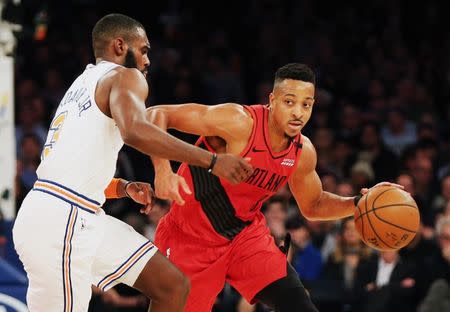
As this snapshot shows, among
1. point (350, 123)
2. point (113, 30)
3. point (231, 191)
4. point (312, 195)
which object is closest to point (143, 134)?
point (113, 30)

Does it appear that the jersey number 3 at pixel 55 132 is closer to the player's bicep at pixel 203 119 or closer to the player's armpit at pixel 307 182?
the player's bicep at pixel 203 119

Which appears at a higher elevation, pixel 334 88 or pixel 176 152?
pixel 176 152

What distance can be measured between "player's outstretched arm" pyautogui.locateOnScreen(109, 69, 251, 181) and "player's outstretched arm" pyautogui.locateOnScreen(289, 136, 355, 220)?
1.58 meters

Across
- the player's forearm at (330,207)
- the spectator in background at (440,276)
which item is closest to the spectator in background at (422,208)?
the spectator in background at (440,276)

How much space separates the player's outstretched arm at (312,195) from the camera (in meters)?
6.05

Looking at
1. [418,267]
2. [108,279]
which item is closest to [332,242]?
[418,267]

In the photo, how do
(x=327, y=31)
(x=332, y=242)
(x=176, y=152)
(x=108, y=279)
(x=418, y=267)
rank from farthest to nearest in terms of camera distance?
(x=327, y=31)
(x=332, y=242)
(x=418, y=267)
(x=108, y=279)
(x=176, y=152)

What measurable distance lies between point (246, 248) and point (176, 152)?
5.47ft

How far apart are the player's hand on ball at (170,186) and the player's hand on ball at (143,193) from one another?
0.54 meters

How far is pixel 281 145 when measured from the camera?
5887mm

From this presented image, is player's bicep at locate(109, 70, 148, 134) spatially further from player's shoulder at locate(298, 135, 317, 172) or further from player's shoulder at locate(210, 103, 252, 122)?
player's shoulder at locate(298, 135, 317, 172)

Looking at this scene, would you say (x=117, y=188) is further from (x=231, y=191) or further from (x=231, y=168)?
(x=231, y=168)

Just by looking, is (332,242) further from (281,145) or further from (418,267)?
(281,145)

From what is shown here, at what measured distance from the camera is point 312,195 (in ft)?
20.1
